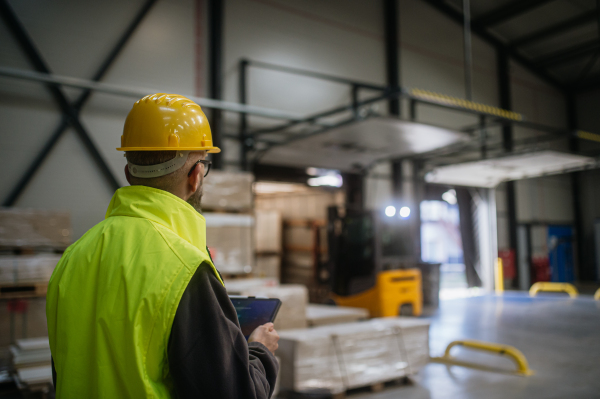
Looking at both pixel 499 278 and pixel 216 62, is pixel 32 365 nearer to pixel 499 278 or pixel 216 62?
pixel 216 62

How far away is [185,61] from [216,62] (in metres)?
0.59

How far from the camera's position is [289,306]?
4.84 meters

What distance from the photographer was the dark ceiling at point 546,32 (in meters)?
13.6

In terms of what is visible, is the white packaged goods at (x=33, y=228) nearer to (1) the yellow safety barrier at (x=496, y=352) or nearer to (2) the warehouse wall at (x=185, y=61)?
(2) the warehouse wall at (x=185, y=61)

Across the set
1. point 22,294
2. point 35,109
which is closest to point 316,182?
point 35,109

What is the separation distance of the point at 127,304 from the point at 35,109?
6.94 meters

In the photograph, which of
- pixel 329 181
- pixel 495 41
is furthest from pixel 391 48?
pixel 495 41

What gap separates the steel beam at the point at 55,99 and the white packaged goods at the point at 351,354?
4.55 meters

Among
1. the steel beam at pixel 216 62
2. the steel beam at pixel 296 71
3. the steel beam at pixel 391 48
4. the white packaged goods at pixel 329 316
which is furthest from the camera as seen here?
the steel beam at pixel 391 48

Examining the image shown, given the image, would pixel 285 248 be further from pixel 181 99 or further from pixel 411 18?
pixel 181 99

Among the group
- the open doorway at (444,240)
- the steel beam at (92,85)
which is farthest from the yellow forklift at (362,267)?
the open doorway at (444,240)

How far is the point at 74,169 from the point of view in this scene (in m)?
7.18

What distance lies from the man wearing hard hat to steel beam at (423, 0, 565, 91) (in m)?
13.7

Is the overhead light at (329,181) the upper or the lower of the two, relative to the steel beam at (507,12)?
lower
